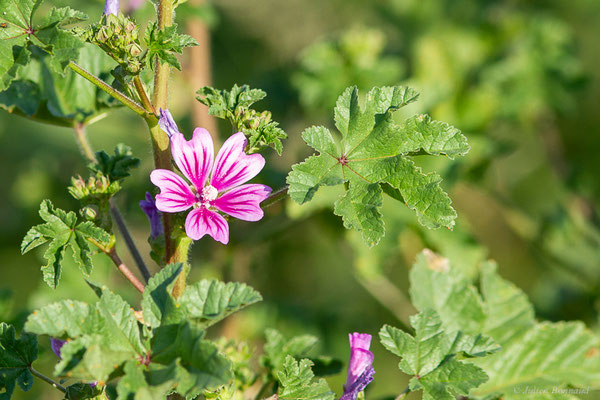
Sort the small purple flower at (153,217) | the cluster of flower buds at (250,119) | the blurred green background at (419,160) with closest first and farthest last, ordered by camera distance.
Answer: the cluster of flower buds at (250,119) → the small purple flower at (153,217) → the blurred green background at (419,160)

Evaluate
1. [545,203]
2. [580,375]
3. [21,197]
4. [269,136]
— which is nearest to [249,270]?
[21,197]

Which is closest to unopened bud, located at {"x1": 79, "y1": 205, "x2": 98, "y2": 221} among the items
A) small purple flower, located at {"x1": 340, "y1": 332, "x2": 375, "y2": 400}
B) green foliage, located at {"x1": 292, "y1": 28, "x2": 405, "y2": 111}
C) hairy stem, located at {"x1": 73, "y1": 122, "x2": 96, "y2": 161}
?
hairy stem, located at {"x1": 73, "y1": 122, "x2": 96, "y2": 161}

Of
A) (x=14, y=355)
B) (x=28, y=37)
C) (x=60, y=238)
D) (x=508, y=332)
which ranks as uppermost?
(x=28, y=37)

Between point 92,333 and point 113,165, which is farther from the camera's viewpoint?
point 113,165

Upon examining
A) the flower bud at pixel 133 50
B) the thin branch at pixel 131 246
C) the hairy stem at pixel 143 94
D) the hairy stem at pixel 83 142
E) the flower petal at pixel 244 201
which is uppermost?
the flower bud at pixel 133 50

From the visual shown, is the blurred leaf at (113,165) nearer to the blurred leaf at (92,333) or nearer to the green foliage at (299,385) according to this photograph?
the blurred leaf at (92,333)

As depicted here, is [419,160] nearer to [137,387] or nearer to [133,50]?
[133,50]

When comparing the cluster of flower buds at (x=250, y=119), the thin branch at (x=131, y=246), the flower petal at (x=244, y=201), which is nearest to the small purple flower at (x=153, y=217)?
the thin branch at (x=131, y=246)

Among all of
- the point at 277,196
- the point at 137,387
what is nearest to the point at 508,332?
the point at 277,196
